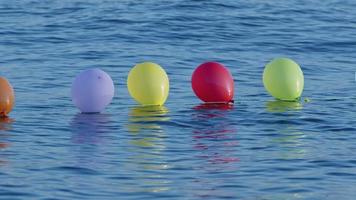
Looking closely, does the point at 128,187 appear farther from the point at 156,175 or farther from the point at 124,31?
the point at 124,31

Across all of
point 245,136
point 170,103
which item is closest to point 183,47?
point 170,103

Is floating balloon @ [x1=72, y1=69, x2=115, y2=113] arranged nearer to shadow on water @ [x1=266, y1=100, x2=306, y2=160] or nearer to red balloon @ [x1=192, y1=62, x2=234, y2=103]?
red balloon @ [x1=192, y1=62, x2=234, y2=103]

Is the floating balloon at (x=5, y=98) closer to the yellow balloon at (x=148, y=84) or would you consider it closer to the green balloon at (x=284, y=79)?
the yellow balloon at (x=148, y=84)

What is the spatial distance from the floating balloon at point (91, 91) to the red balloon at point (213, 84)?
4.89ft

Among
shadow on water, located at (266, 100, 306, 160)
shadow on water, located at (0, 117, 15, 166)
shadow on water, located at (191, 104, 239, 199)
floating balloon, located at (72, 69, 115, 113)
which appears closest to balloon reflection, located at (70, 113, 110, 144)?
floating balloon, located at (72, 69, 115, 113)

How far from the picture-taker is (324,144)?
13641 mm

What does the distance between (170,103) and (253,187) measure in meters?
5.72

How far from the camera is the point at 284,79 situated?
649 inches

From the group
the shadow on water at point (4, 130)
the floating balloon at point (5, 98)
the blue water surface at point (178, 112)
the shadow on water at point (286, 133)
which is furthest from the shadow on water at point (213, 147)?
the floating balloon at point (5, 98)

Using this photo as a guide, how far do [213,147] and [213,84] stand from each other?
3.02 m

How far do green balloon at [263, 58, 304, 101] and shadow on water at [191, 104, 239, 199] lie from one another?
0.82 m

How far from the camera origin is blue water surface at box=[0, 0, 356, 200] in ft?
37.4

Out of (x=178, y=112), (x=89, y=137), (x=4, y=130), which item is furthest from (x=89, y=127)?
(x=178, y=112)

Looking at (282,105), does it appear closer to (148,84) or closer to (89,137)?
(148,84)
